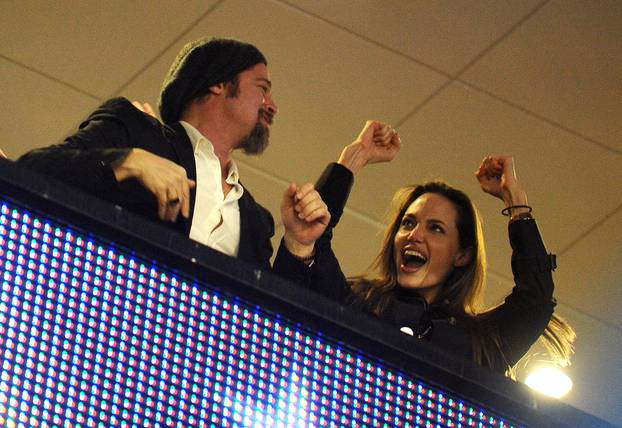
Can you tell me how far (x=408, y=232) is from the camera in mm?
2551

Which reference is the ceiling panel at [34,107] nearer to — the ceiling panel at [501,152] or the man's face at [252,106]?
the ceiling panel at [501,152]

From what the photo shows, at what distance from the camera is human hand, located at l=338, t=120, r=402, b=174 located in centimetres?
242

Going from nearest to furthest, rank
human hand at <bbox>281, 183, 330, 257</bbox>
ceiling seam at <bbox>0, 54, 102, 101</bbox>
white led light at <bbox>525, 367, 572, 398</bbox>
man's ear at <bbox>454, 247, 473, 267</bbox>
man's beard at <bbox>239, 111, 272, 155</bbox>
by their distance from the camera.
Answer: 1. human hand at <bbox>281, 183, 330, 257</bbox>
2. man's beard at <bbox>239, 111, 272, 155</bbox>
3. man's ear at <bbox>454, 247, 473, 267</bbox>
4. ceiling seam at <bbox>0, 54, 102, 101</bbox>
5. white led light at <bbox>525, 367, 572, 398</bbox>

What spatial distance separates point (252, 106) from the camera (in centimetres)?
227

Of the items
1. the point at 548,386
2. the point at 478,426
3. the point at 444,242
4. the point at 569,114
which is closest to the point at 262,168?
the point at 569,114

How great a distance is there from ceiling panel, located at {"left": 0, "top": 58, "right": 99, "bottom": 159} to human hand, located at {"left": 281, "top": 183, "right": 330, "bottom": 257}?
1703 mm

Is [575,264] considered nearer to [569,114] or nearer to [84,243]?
[569,114]

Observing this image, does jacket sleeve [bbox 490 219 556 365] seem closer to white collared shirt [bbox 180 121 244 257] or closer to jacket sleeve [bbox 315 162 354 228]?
jacket sleeve [bbox 315 162 354 228]

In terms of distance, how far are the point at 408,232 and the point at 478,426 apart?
5.07 ft

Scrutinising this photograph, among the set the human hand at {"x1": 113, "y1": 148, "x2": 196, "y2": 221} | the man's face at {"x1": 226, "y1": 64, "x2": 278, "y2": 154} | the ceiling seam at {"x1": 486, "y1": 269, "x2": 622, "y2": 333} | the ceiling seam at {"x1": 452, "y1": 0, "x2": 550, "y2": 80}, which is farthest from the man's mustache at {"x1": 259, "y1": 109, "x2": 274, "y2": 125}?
the ceiling seam at {"x1": 486, "y1": 269, "x2": 622, "y2": 333}

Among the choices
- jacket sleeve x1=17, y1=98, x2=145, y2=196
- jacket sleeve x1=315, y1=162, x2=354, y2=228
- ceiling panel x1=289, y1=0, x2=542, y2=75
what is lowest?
jacket sleeve x1=17, y1=98, x2=145, y2=196

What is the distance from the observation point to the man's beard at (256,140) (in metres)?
2.24

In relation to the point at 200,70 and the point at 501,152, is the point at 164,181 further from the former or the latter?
the point at 501,152

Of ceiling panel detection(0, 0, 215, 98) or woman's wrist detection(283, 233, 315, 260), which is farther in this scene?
ceiling panel detection(0, 0, 215, 98)
